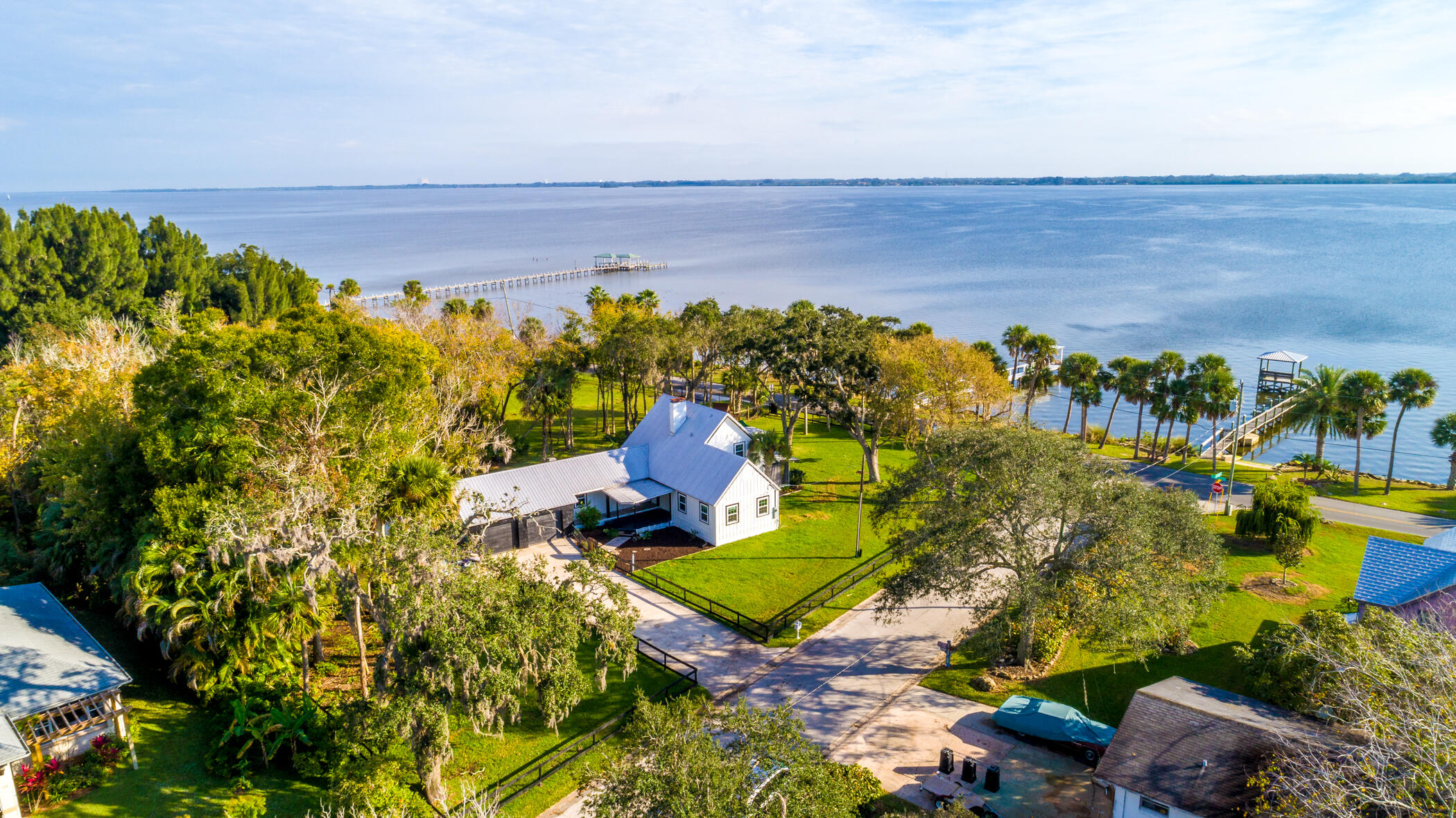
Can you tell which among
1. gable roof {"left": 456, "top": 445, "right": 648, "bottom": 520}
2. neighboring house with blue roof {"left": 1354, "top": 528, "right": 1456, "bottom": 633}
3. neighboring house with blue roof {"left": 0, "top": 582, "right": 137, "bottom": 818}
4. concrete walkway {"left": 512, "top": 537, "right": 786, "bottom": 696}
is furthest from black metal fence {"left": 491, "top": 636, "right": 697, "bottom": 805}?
neighboring house with blue roof {"left": 1354, "top": 528, "right": 1456, "bottom": 633}

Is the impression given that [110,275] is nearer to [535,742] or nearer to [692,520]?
[692,520]

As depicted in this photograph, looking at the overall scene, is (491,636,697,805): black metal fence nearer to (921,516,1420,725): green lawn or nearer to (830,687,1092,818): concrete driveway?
(830,687,1092,818): concrete driveway

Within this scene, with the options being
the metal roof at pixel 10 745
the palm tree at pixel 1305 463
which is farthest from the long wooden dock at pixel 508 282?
the palm tree at pixel 1305 463

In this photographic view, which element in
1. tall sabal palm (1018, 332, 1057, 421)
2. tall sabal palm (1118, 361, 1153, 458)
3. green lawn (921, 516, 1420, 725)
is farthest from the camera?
tall sabal palm (1018, 332, 1057, 421)

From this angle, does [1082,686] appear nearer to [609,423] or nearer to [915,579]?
[915,579]

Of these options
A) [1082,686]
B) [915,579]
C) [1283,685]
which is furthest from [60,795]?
[1283,685]

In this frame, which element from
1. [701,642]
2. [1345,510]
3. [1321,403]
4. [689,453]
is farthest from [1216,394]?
[701,642]
